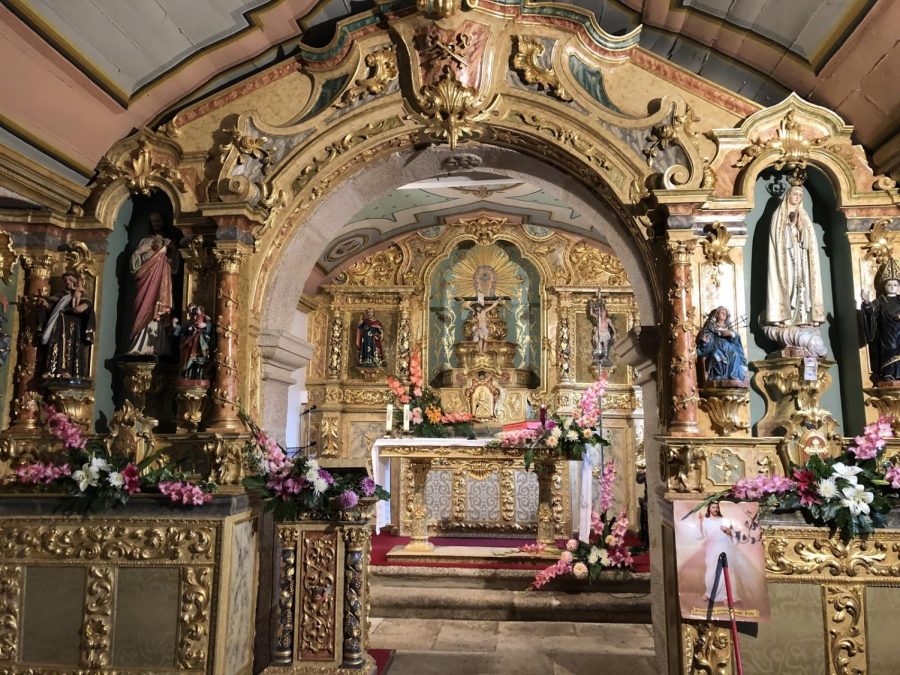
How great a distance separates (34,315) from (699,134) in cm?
543

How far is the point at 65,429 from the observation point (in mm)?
4934

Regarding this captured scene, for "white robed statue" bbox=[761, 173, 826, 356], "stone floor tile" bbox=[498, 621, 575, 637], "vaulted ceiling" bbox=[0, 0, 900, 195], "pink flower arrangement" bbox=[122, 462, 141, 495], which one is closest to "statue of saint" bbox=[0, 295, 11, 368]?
"vaulted ceiling" bbox=[0, 0, 900, 195]

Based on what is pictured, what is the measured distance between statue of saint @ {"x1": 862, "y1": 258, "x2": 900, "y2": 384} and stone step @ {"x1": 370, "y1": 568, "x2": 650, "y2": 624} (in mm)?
3123

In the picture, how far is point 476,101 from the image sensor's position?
17.6 feet

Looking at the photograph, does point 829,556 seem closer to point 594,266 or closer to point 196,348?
point 196,348

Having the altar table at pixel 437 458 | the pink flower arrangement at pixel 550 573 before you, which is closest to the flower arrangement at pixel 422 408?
the altar table at pixel 437 458

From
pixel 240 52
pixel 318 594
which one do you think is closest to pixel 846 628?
pixel 318 594

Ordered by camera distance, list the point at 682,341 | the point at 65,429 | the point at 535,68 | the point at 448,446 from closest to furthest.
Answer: the point at 682,341
the point at 65,429
the point at 535,68
the point at 448,446

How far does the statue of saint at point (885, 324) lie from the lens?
4.50m

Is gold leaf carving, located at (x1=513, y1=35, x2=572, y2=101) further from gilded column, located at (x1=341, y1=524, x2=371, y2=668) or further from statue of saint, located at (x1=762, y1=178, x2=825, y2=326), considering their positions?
gilded column, located at (x1=341, y1=524, x2=371, y2=668)

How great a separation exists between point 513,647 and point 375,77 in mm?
4924

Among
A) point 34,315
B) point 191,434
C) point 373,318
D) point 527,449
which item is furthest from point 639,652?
point 373,318

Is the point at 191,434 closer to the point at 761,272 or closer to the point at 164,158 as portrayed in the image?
the point at 164,158

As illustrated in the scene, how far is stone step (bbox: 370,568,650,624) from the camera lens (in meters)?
6.35
